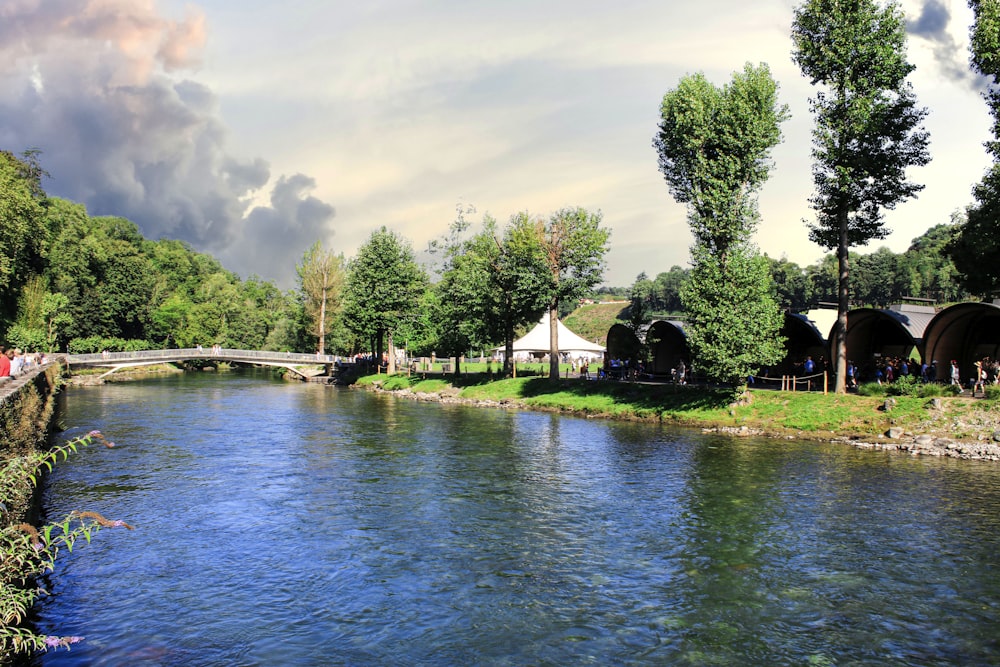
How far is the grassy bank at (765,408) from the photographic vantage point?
35.9m

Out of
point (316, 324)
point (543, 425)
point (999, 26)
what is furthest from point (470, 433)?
point (316, 324)

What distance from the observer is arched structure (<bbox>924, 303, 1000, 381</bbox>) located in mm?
43750

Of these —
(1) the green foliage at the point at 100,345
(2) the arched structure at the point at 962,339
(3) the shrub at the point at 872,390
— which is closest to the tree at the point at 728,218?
(3) the shrub at the point at 872,390

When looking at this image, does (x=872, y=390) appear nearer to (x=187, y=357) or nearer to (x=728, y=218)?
(x=728, y=218)

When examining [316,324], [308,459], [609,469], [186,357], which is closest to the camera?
[609,469]

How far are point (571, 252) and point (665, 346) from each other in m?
13.6

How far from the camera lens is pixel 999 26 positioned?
37.2 meters

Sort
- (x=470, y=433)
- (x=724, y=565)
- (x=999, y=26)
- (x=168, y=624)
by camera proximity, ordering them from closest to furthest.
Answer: (x=168, y=624) < (x=724, y=565) < (x=999, y=26) < (x=470, y=433)

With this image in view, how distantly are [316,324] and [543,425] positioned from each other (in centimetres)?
7906

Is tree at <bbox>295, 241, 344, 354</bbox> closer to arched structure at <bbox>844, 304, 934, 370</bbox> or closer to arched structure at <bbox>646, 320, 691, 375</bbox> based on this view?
arched structure at <bbox>646, 320, 691, 375</bbox>

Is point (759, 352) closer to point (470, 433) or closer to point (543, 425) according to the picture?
point (543, 425)

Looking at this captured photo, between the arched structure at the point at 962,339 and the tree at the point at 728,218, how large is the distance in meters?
9.76

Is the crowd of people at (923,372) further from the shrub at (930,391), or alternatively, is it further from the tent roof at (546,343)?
the tent roof at (546,343)

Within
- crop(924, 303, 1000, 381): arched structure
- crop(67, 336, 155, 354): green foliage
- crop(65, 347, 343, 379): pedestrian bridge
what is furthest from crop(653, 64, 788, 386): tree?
crop(67, 336, 155, 354): green foliage
